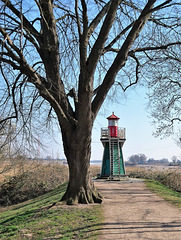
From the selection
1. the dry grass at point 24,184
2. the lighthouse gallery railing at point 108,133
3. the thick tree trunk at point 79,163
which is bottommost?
the dry grass at point 24,184

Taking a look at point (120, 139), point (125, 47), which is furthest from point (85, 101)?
point (120, 139)

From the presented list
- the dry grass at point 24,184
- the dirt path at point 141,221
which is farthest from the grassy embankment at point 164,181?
the dry grass at point 24,184

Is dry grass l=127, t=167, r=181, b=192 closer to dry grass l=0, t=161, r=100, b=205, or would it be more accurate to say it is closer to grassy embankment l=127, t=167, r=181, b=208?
grassy embankment l=127, t=167, r=181, b=208

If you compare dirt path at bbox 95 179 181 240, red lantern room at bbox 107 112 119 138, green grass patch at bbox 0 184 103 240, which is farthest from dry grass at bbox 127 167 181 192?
green grass patch at bbox 0 184 103 240

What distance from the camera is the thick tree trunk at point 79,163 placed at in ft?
26.2

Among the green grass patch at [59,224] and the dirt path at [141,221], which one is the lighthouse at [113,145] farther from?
the green grass patch at [59,224]

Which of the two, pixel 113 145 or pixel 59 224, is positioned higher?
pixel 113 145

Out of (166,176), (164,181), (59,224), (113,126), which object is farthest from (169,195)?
(113,126)

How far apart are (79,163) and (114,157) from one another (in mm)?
12068

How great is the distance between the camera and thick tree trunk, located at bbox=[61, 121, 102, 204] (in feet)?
26.2

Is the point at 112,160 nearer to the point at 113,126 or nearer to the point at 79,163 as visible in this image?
the point at 113,126

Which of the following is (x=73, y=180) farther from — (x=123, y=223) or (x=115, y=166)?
(x=115, y=166)

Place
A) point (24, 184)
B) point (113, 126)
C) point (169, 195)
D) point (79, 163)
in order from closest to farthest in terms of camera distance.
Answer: point (79, 163) → point (169, 195) → point (24, 184) → point (113, 126)

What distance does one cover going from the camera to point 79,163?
316 inches
